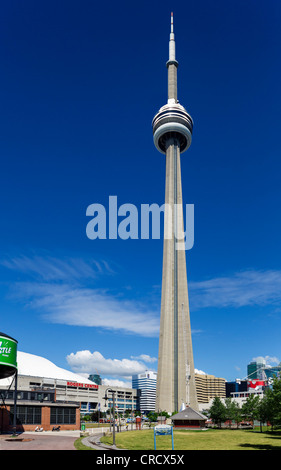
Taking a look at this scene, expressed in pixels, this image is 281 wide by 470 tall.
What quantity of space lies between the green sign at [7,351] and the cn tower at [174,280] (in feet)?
245

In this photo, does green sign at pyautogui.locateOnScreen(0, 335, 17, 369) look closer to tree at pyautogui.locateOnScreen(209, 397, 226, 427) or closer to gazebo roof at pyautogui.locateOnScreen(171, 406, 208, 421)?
gazebo roof at pyautogui.locateOnScreen(171, 406, 208, 421)

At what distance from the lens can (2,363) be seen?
56156 mm

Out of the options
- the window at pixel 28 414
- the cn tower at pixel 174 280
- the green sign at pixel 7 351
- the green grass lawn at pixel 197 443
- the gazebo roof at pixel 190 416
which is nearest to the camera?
the green grass lawn at pixel 197 443

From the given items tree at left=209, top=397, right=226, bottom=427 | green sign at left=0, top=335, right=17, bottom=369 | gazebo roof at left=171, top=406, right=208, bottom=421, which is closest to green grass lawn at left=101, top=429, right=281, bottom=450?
green sign at left=0, top=335, right=17, bottom=369

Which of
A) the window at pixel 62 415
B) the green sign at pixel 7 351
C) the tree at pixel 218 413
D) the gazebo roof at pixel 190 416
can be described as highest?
the green sign at pixel 7 351

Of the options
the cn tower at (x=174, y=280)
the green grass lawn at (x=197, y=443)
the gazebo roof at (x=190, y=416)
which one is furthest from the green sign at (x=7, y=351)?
the cn tower at (x=174, y=280)

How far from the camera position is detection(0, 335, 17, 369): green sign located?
186 feet

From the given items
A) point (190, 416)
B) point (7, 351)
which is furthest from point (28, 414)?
point (190, 416)

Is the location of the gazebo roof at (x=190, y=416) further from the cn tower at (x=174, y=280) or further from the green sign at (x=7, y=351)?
the cn tower at (x=174, y=280)

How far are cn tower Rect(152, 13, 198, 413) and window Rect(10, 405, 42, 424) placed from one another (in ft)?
200

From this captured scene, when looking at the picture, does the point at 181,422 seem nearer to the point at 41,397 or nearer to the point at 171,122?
the point at 41,397

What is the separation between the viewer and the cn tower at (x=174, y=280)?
409 feet

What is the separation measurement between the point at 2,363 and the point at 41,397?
27904 mm

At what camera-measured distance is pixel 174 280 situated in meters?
138
